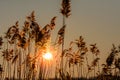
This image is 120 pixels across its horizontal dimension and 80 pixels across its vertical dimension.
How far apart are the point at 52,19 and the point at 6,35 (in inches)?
138

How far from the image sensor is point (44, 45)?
1388 cm

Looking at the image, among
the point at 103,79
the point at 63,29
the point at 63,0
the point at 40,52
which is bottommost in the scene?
the point at 103,79

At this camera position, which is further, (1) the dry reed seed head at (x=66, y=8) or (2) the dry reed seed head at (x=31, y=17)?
(2) the dry reed seed head at (x=31, y=17)

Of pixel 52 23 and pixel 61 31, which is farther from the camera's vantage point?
pixel 52 23

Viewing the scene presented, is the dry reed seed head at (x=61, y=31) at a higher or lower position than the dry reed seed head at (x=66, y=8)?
lower

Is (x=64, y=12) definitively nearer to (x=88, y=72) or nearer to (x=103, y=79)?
(x=103, y=79)

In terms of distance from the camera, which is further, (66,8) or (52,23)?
(52,23)

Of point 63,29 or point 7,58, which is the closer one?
point 63,29

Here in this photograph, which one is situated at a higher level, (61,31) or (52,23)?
(52,23)

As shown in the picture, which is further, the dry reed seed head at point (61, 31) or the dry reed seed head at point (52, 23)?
the dry reed seed head at point (52, 23)

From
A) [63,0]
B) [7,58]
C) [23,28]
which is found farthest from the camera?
[7,58]

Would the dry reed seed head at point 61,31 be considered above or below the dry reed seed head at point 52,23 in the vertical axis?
below

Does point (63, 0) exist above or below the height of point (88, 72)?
above

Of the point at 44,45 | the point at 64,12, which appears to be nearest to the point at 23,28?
the point at 64,12
